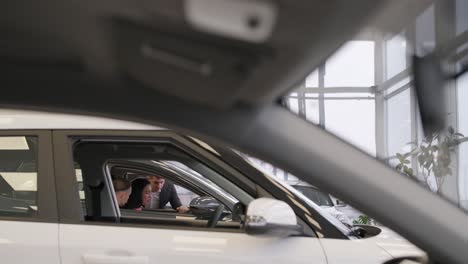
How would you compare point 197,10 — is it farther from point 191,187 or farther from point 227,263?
point 191,187

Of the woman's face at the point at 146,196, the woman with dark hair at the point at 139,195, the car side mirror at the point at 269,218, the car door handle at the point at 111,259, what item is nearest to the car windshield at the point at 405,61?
the car side mirror at the point at 269,218

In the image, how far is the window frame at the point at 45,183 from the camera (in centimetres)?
328

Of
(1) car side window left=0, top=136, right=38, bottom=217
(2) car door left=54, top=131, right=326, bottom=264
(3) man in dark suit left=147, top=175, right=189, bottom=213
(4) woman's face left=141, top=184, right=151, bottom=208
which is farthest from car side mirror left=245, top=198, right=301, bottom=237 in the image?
(3) man in dark suit left=147, top=175, right=189, bottom=213

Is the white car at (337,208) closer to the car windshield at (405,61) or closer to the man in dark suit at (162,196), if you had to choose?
the car windshield at (405,61)

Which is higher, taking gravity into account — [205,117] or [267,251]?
[205,117]

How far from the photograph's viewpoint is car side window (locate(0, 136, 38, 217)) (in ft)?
11.1

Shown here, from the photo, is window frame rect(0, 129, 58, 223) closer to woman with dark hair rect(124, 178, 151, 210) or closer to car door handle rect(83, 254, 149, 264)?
car door handle rect(83, 254, 149, 264)

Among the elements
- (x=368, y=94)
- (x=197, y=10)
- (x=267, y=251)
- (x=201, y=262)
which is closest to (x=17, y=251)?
(x=201, y=262)

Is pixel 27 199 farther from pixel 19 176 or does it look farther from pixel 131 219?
pixel 131 219

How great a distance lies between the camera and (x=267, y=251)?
3023 millimetres

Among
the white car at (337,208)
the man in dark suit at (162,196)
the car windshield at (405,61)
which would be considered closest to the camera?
the car windshield at (405,61)

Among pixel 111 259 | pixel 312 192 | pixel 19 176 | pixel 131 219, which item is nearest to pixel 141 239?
pixel 111 259

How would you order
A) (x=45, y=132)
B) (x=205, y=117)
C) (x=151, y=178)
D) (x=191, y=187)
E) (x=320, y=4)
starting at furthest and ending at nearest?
(x=151, y=178)
(x=191, y=187)
(x=45, y=132)
(x=205, y=117)
(x=320, y=4)

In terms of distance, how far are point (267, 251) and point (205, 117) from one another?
1.69 metres
